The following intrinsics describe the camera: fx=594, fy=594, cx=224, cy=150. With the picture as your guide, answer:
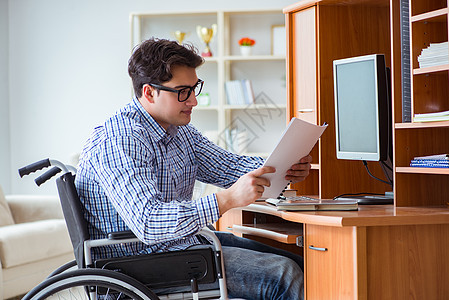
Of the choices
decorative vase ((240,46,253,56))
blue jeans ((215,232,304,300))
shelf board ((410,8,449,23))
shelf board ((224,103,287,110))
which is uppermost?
decorative vase ((240,46,253,56))

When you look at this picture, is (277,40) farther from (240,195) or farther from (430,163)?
(240,195)

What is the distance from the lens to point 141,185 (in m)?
1.61

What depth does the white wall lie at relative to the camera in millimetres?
5371

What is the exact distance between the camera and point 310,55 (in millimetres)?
2473

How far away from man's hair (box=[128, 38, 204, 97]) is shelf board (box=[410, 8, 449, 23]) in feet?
2.43

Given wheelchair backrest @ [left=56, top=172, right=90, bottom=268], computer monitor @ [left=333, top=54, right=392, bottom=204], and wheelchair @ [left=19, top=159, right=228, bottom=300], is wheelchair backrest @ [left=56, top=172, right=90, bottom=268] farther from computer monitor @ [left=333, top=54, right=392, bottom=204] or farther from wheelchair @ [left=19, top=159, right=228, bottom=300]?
computer monitor @ [left=333, top=54, right=392, bottom=204]

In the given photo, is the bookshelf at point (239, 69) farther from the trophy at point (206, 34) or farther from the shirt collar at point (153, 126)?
the shirt collar at point (153, 126)

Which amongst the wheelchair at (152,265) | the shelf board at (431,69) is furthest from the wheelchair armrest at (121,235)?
the shelf board at (431,69)

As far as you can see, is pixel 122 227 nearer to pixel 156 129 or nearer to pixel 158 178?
pixel 158 178

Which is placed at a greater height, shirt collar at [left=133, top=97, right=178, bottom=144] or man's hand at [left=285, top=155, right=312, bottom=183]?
shirt collar at [left=133, top=97, right=178, bottom=144]

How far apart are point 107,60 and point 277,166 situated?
3890 mm

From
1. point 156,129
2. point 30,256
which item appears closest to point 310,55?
point 156,129

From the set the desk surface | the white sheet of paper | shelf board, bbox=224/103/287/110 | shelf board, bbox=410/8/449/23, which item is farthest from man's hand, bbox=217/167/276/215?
shelf board, bbox=224/103/287/110

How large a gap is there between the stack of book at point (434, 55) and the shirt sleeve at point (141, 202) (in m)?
0.86
